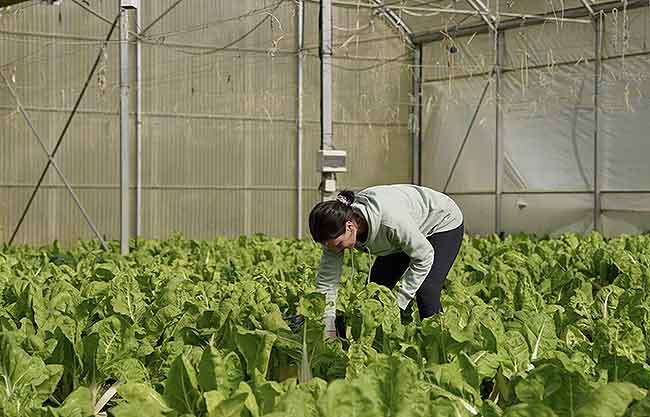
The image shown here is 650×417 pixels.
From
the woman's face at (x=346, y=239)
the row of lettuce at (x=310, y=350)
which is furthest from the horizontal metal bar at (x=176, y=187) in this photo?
the woman's face at (x=346, y=239)

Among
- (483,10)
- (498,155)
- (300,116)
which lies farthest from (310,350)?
(498,155)

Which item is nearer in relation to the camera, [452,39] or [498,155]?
[452,39]

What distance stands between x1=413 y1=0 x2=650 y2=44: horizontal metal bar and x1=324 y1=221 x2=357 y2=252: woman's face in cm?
1000

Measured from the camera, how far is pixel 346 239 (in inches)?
214

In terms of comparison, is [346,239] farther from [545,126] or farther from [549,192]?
[545,126]

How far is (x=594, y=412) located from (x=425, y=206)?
3.10 metres

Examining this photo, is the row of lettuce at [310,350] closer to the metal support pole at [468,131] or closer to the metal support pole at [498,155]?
the metal support pole at [498,155]

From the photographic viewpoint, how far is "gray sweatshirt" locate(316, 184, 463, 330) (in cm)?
566

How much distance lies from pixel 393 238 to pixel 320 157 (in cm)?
573

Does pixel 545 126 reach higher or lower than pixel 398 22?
lower

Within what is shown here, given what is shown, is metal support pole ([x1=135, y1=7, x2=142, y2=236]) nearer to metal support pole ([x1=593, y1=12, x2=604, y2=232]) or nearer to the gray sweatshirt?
metal support pole ([x1=593, y1=12, x2=604, y2=232])

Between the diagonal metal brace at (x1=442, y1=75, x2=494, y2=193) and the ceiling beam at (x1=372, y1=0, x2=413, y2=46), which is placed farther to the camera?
the ceiling beam at (x1=372, y1=0, x2=413, y2=46)

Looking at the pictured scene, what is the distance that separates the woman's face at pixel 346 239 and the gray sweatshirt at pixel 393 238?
0.18 metres

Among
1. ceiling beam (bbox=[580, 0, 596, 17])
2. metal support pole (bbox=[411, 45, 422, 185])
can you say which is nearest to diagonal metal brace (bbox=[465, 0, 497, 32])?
ceiling beam (bbox=[580, 0, 596, 17])
